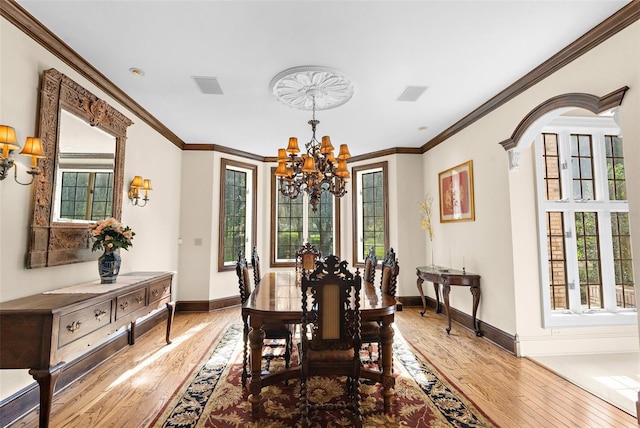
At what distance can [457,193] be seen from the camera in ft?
15.4

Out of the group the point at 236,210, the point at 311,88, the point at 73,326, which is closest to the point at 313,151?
the point at 311,88

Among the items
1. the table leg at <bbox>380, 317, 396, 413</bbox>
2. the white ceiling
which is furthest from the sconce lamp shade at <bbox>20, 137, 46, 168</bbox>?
the table leg at <bbox>380, 317, 396, 413</bbox>

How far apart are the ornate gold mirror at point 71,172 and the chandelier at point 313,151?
179 centimetres

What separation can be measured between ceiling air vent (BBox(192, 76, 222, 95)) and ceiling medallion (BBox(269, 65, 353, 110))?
0.58m

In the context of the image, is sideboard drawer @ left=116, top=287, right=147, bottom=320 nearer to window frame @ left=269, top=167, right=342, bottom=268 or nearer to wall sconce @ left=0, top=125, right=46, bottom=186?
wall sconce @ left=0, top=125, right=46, bottom=186

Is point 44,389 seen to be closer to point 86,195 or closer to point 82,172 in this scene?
point 86,195

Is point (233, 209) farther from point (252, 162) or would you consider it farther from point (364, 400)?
point (364, 400)

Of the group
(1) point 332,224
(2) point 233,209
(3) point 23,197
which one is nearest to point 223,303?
(2) point 233,209

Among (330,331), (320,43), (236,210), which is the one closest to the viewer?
(330,331)

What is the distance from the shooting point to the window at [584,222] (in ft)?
11.5

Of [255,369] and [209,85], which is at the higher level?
[209,85]

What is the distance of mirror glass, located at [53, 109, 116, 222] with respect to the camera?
2.70 metres

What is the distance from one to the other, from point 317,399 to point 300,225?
4.32 m

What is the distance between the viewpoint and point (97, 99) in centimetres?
312
